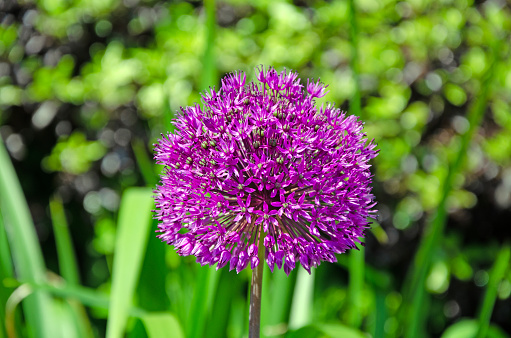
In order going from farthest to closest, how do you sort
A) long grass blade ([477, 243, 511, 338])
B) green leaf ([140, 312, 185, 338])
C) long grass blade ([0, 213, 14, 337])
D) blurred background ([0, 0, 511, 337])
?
blurred background ([0, 0, 511, 337])
long grass blade ([0, 213, 14, 337])
long grass blade ([477, 243, 511, 338])
green leaf ([140, 312, 185, 338])

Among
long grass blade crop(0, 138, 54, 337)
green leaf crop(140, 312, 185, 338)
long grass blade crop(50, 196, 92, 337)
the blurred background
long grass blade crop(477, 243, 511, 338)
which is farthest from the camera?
the blurred background

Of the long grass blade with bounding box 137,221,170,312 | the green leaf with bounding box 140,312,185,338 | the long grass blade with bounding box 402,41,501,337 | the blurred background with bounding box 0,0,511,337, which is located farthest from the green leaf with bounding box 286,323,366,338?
the blurred background with bounding box 0,0,511,337

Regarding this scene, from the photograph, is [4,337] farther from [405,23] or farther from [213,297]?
[405,23]

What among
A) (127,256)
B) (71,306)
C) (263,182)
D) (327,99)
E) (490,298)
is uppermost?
(327,99)

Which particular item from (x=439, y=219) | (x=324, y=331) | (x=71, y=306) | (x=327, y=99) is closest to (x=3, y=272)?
(x=71, y=306)

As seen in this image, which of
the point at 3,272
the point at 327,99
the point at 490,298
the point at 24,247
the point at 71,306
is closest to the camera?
the point at 490,298

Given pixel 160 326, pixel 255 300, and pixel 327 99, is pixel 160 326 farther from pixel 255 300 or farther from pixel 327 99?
pixel 327 99

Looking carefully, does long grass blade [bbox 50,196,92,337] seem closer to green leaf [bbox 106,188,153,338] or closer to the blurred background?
the blurred background
